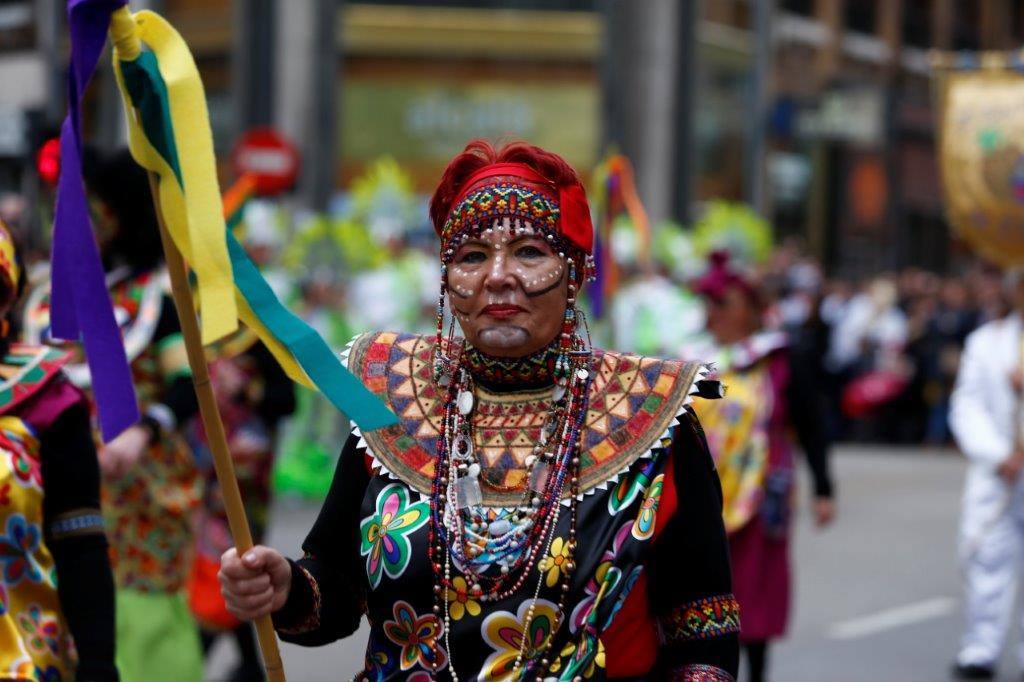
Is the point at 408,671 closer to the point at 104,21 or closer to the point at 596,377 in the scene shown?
the point at 596,377

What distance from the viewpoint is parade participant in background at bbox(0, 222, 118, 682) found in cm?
356

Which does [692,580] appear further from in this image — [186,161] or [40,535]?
[40,535]

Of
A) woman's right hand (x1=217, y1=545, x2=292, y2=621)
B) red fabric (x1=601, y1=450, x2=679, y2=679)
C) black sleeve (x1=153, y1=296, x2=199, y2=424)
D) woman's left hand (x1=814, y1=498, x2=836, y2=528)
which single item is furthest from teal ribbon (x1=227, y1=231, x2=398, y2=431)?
woman's left hand (x1=814, y1=498, x2=836, y2=528)

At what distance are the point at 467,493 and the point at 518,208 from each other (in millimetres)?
492

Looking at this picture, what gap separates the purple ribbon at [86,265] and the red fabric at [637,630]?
2.91 feet

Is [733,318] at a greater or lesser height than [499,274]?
lesser

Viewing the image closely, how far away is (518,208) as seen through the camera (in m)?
3.11

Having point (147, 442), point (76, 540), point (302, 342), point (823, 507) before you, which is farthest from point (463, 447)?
point (823, 507)

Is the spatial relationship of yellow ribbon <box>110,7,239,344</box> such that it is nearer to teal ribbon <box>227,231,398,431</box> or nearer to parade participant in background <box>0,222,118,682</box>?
teal ribbon <box>227,231,398,431</box>

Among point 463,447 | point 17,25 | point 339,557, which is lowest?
point 17,25

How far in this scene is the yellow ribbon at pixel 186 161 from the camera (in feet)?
8.57

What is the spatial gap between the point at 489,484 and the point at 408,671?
34 centimetres

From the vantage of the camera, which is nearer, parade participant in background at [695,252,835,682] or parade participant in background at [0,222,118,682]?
parade participant in background at [0,222,118,682]

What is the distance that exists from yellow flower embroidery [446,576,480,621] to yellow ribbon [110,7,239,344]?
653 mm
